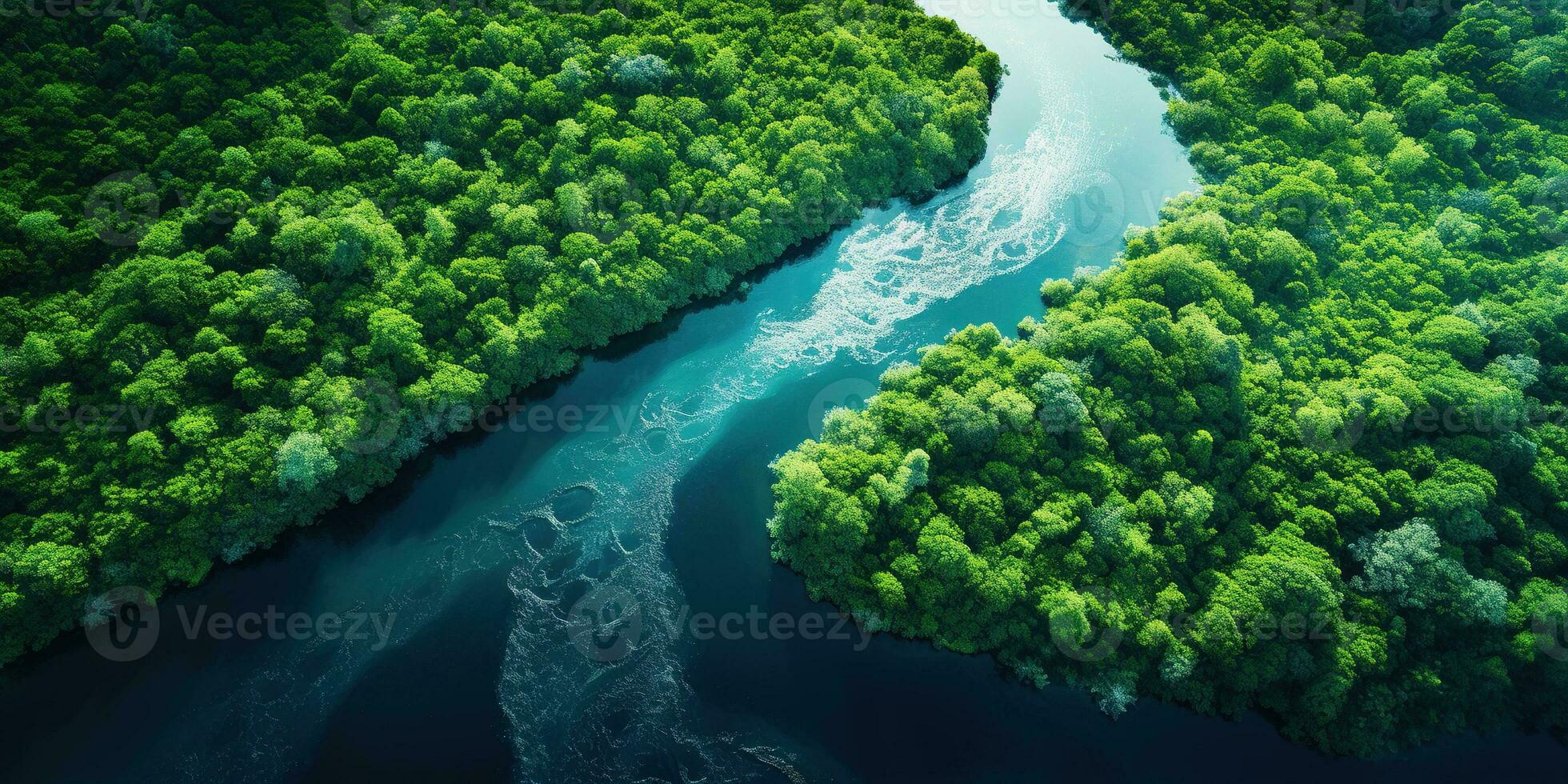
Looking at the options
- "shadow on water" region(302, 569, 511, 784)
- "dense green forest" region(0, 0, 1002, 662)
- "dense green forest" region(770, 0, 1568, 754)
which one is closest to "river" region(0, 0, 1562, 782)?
"shadow on water" region(302, 569, 511, 784)

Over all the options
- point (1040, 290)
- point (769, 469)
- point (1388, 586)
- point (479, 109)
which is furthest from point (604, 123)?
point (1388, 586)

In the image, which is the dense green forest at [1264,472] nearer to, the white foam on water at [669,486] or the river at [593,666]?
the river at [593,666]

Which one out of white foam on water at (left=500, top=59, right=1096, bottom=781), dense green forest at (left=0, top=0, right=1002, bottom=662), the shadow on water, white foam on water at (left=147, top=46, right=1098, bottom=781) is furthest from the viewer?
dense green forest at (left=0, top=0, right=1002, bottom=662)

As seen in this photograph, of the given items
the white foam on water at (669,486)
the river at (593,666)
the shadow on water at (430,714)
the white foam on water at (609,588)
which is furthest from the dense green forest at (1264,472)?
the shadow on water at (430,714)

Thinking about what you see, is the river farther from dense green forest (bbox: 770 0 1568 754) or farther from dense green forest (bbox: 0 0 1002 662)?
dense green forest (bbox: 0 0 1002 662)

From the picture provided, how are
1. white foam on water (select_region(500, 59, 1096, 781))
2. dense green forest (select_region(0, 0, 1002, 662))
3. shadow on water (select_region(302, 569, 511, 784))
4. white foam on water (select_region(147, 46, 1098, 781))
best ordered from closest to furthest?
shadow on water (select_region(302, 569, 511, 784)) < white foam on water (select_region(147, 46, 1098, 781)) < white foam on water (select_region(500, 59, 1096, 781)) < dense green forest (select_region(0, 0, 1002, 662))

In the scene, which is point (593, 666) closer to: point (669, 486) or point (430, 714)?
point (430, 714)

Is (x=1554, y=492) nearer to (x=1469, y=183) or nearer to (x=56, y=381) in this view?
(x=1469, y=183)
